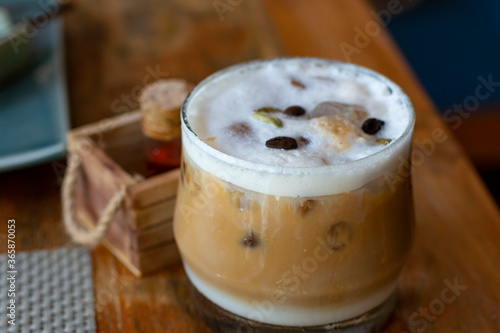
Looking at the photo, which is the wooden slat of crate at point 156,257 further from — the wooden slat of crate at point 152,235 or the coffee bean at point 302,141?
the coffee bean at point 302,141

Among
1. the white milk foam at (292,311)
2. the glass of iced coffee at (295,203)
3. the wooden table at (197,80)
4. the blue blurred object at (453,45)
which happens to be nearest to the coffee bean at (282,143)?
the glass of iced coffee at (295,203)

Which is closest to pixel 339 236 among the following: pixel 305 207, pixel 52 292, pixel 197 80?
pixel 305 207

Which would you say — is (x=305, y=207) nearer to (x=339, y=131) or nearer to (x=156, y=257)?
(x=339, y=131)

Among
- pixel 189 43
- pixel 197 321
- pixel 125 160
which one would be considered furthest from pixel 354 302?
pixel 189 43

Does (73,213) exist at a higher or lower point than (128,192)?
lower

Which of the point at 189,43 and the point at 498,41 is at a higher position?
the point at 189,43

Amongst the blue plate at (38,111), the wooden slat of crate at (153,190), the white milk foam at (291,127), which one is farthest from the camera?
Result: the blue plate at (38,111)

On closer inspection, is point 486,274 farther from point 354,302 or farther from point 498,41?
point 498,41
